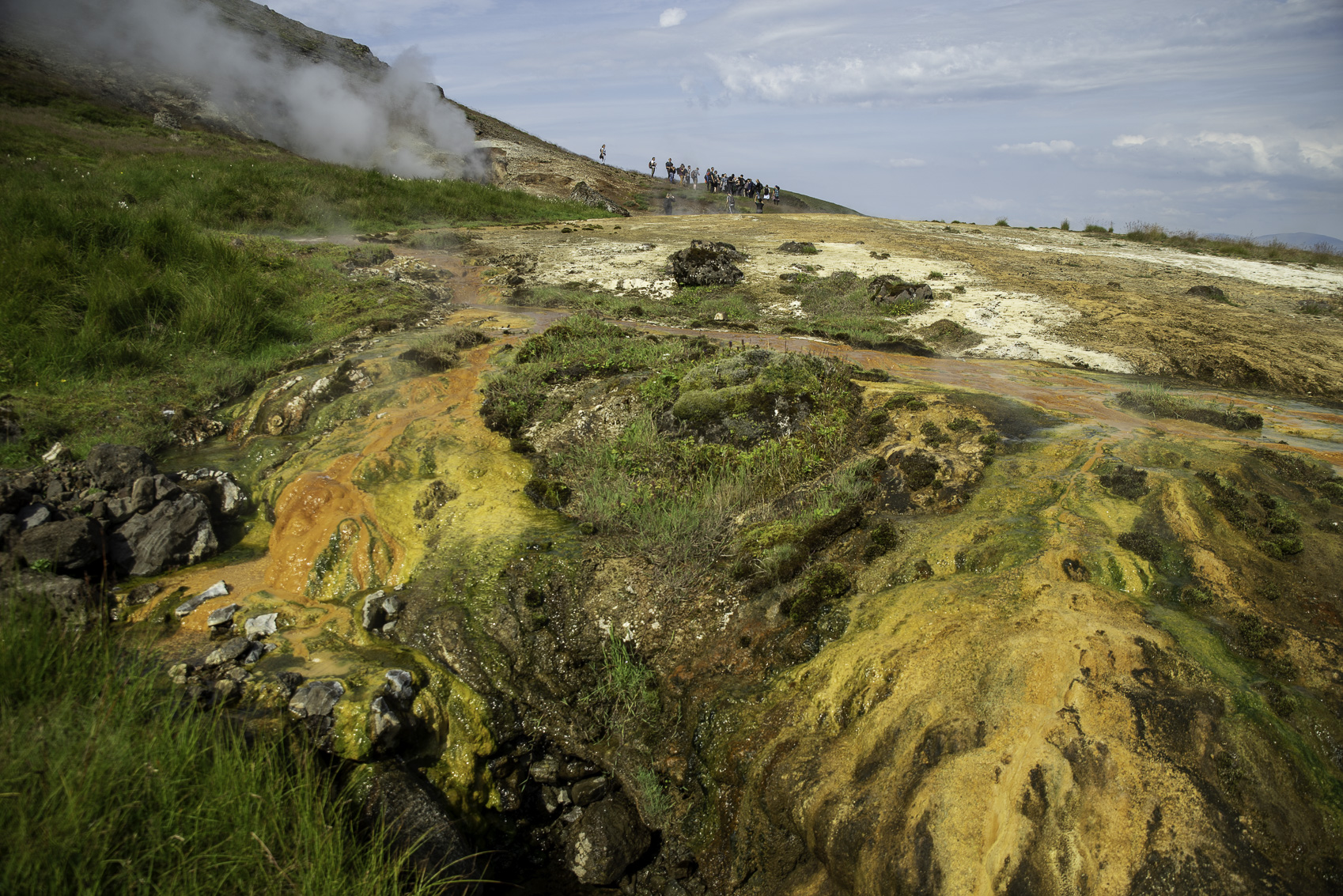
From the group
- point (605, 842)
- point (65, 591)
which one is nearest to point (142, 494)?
point (65, 591)

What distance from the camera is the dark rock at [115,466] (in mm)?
4871

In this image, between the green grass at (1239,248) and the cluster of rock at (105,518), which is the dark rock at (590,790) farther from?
the green grass at (1239,248)

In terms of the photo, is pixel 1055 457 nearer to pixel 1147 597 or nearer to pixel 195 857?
pixel 1147 597

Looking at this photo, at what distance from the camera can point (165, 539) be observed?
4.65m

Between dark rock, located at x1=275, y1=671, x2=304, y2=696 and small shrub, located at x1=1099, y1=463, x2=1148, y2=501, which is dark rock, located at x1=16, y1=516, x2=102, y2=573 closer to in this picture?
dark rock, located at x1=275, y1=671, x2=304, y2=696

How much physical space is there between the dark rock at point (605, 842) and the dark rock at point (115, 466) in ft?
13.9

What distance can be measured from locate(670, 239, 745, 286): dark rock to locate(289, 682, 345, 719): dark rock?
8721mm

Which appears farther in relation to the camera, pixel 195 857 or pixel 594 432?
pixel 594 432

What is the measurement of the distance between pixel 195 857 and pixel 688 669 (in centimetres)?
231

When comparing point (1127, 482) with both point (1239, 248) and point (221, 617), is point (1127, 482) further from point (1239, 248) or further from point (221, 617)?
point (1239, 248)

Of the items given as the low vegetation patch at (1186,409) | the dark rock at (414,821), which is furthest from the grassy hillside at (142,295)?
the low vegetation patch at (1186,409)

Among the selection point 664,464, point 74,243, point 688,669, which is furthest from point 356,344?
point 688,669

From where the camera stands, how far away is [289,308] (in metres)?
8.99

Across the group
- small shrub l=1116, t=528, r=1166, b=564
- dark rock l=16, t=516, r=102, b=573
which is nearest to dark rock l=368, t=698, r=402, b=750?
dark rock l=16, t=516, r=102, b=573
